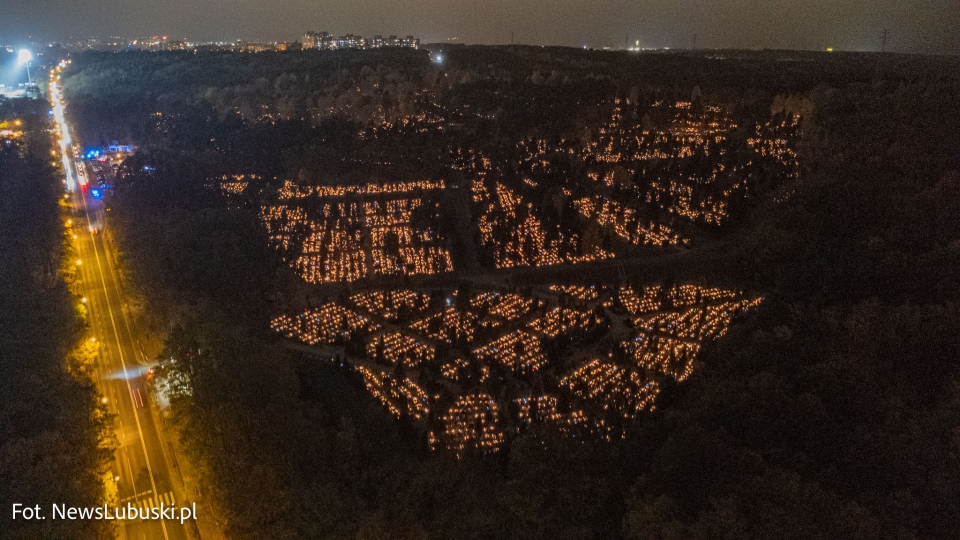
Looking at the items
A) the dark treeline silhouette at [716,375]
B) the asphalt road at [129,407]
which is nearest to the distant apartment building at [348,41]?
the dark treeline silhouette at [716,375]

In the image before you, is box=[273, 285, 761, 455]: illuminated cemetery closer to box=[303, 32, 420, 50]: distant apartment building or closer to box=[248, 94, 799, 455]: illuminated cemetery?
box=[248, 94, 799, 455]: illuminated cemetery

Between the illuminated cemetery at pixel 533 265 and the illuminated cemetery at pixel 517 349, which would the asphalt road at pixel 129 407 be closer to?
the illuminated cemetery at pixel 517 349

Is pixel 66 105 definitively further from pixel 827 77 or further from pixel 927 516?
pixel 927 516

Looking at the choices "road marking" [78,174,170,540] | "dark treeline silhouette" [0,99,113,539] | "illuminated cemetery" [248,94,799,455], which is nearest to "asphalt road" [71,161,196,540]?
"road marking" [78,174,170,540]

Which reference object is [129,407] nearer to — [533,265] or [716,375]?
[716,375]

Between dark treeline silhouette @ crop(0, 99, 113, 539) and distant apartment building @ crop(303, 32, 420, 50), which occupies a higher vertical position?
distant apartment building @ crop(303, 32, 420, 50)
